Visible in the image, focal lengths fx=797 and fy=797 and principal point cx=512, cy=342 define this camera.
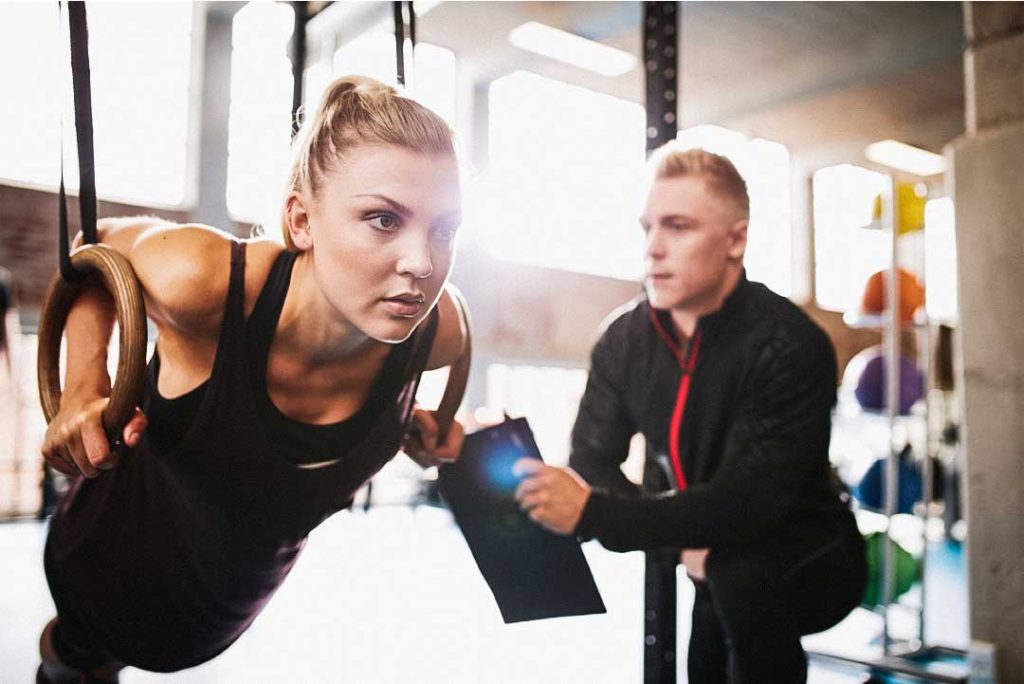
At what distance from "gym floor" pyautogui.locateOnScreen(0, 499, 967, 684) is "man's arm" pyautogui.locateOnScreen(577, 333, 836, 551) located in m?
0.16

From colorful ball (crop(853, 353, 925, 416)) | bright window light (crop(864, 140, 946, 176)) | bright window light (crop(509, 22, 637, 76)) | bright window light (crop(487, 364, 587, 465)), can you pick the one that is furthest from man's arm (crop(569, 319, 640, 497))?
bright window light (crop(864, 140, 946, 176))

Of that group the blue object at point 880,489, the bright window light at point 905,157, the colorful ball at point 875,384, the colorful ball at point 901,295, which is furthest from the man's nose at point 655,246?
the bright window light at point 905,157

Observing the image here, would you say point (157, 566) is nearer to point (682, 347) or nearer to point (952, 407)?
point (682, 347)

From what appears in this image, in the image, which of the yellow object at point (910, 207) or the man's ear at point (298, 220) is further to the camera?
the yellow object at point (910, 207)

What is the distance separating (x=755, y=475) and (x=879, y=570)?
1.72m

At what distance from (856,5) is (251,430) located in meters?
4.90

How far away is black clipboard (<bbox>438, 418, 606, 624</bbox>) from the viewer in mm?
697

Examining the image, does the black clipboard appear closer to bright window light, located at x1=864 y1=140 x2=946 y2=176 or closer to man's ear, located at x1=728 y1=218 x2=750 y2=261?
man's ear, located at x1=728 y1=218 x2=750 y2=261

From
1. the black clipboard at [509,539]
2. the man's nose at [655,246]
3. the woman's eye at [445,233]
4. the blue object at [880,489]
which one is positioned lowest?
the blue object at [880,489]

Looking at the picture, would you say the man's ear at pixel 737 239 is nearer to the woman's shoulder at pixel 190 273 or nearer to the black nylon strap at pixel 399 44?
the black nylon strap at pixel 399 44

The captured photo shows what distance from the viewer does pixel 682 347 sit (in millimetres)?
1052

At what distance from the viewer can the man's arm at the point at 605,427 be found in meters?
1.06

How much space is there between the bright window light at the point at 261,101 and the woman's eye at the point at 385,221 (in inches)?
4.5

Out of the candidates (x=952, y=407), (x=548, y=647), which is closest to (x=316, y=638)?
(x=548, y=647)
